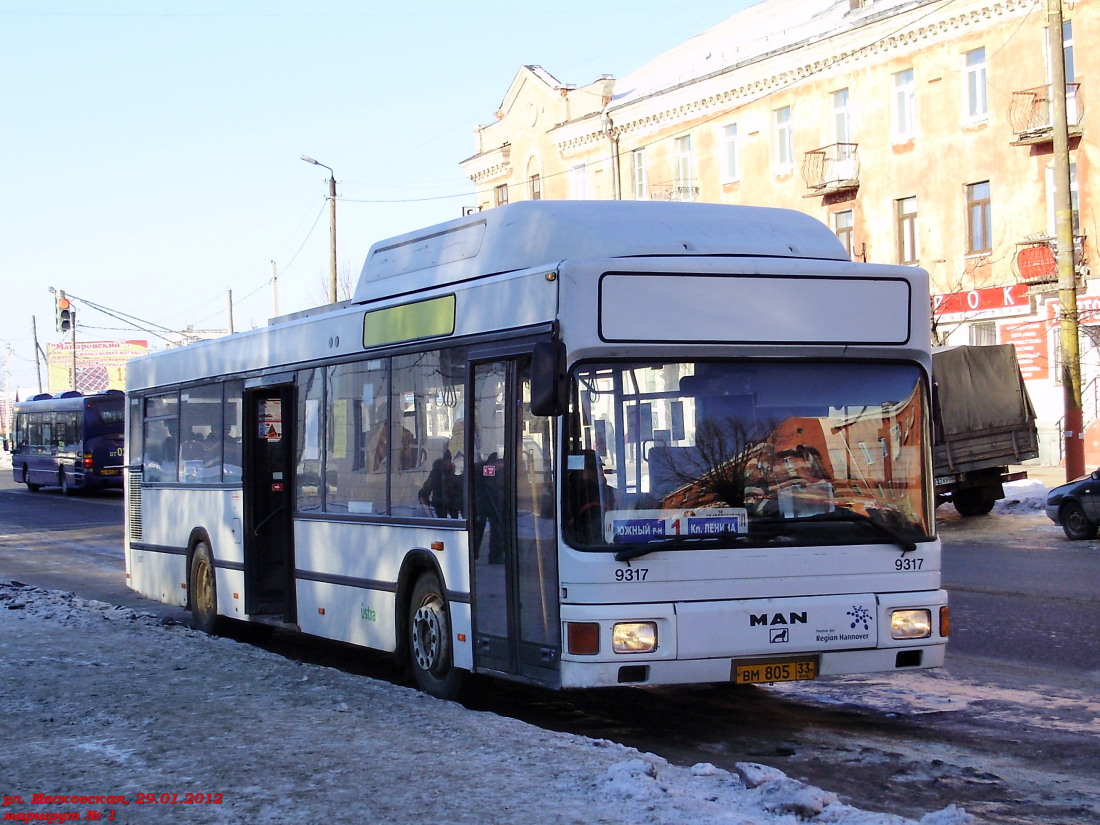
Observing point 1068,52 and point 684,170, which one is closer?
point 1068,52

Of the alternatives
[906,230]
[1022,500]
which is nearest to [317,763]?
[1022,500]

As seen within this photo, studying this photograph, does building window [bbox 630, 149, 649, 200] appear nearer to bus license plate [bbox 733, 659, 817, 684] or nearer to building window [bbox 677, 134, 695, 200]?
building window [bbox 677, 134, 695, 200]

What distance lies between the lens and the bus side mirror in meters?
7.40

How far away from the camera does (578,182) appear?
2042 inches

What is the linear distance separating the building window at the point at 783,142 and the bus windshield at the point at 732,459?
1404 inches

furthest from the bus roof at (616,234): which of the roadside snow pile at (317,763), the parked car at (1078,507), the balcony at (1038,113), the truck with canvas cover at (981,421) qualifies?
the balcony at (1038,113)

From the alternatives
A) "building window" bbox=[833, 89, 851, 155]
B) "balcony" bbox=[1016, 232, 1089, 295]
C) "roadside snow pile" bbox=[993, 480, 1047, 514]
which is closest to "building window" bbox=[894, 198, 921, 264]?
"building window" bbox=[833, 89, 851, 155]

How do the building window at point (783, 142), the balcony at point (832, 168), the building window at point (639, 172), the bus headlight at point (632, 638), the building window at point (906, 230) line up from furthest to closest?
1. the building window at point (639, 172)
2. the building window at point (783, 142)
3. the balcony at point (832, 168)
4. the building window at point (906, 230)
5. the bus headlight at point (632, 638)

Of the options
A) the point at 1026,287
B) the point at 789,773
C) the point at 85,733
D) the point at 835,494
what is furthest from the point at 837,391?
the point at 1026,287

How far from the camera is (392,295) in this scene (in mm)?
10273

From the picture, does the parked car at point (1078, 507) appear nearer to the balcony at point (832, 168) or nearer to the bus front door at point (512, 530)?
the bus front door at point (512, 530)

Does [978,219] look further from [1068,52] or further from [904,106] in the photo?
[1068,52]

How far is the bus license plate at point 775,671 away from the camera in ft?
25.0

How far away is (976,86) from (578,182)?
18.3 meters
